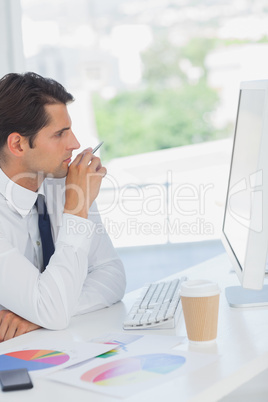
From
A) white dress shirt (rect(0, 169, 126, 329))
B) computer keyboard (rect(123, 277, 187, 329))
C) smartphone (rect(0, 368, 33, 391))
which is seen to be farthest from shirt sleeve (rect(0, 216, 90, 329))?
smartphone (rect(0, 368, 33, 391))

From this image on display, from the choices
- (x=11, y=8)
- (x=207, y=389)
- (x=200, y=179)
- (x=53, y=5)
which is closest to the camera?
(x=207, y=389)

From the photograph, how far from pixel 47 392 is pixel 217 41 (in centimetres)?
1445

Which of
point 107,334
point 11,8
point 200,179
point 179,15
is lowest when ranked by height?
point 200,179

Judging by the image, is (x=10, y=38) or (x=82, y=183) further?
(x=10, y=38)

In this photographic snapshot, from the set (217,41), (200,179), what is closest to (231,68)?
(217,41)

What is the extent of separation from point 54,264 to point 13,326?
0.55 ft

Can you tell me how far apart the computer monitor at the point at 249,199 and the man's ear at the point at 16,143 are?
574 mm

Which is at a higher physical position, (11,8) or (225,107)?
(11,8)

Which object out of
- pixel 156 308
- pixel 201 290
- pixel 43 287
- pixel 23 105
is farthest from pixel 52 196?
pixel 201 290

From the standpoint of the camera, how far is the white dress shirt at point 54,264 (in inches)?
52.1

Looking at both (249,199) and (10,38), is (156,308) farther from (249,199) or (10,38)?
(10,38)

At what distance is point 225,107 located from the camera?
584 inches

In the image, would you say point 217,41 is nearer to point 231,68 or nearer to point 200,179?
point 231,68

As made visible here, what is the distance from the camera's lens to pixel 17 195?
156cm
